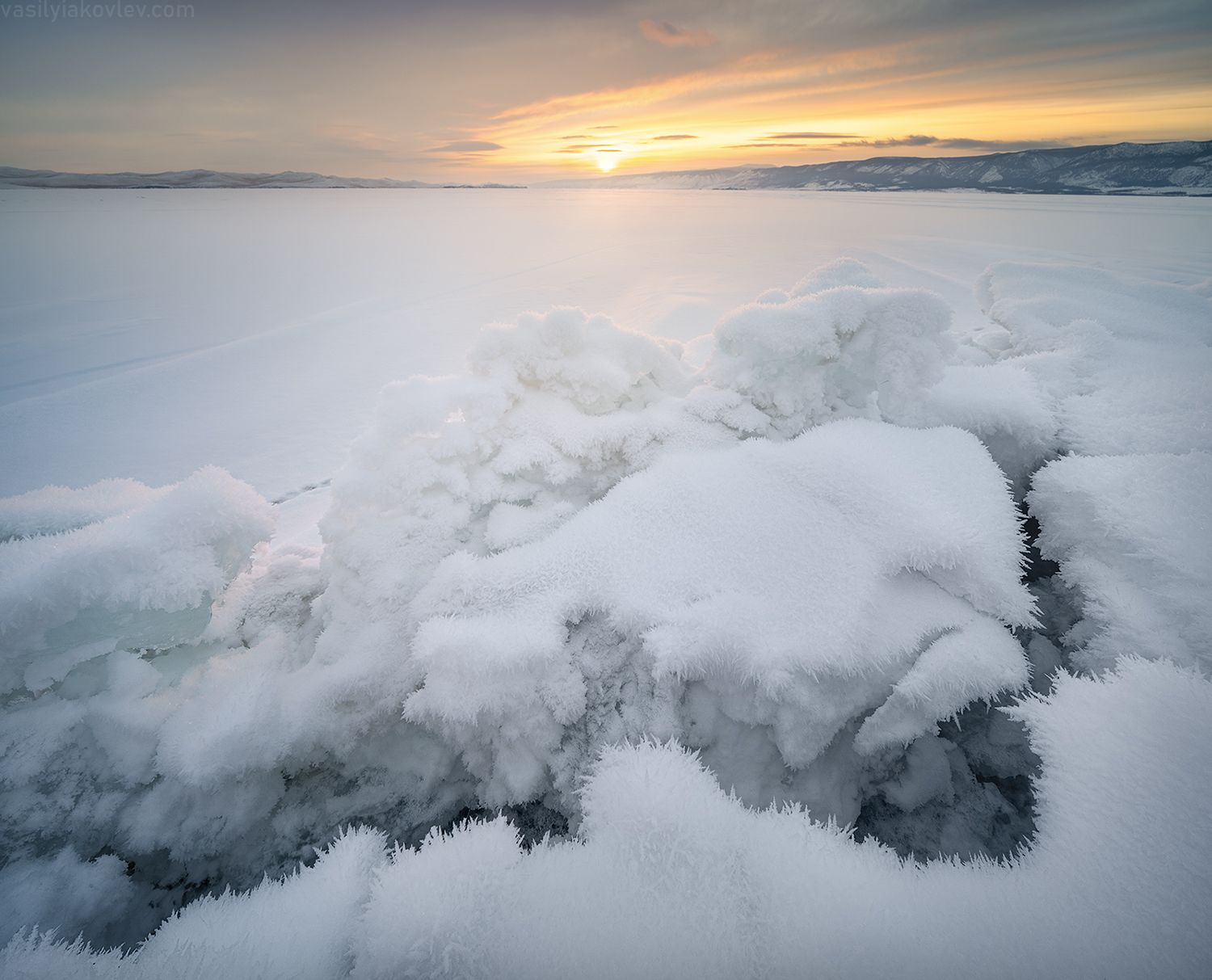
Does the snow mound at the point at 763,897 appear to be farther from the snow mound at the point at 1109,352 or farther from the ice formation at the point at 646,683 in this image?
the snow mound at the point at 1109,352

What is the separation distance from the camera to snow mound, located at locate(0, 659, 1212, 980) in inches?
45.7

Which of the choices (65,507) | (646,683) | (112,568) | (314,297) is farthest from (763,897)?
(314,297)

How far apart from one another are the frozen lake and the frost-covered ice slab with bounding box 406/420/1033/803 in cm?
355

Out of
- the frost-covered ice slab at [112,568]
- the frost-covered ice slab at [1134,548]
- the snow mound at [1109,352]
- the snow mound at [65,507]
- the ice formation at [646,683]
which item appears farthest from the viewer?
the snow mound at [1109,352]

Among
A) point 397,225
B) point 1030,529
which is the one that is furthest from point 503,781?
point 397,225

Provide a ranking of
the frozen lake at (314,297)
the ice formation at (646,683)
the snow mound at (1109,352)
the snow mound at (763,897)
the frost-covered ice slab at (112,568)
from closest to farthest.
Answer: the snow mound at (763,897) < the ice formation at (646,683) < the frost-covered ice slab at (112,568) < the snow mound at (1109,352) < the frozen lake at (314,297)

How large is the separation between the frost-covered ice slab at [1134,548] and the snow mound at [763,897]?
26 centimetres

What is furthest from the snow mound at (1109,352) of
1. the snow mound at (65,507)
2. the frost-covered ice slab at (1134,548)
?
the snow mound at (65,507)

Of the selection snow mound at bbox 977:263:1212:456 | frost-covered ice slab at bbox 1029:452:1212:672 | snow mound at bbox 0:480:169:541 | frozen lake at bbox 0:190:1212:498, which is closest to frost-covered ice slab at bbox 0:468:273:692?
snow mound at bbox 0:480:169:541

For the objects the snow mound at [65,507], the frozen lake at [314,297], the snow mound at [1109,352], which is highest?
the snow mound at [1109,352]

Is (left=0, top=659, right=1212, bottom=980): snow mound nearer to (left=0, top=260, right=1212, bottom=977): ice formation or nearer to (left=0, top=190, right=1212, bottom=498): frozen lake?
(left=0, top=260, right=1212, bottom=977): ice formation

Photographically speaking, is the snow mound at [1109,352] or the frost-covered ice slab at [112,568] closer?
the frost-covered ice slab at [112,568]

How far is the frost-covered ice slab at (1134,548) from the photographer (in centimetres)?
174

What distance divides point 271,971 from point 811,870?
1.46m
